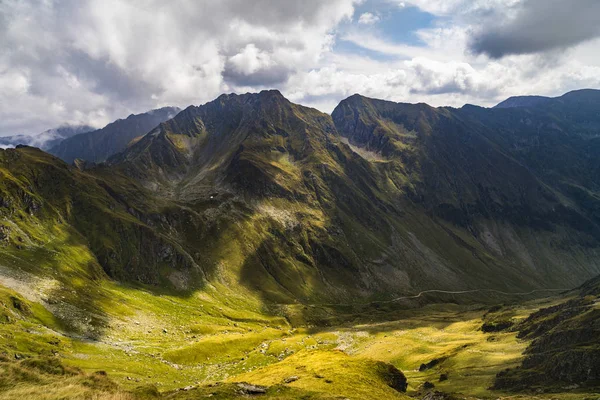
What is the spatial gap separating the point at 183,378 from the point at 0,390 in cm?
6542

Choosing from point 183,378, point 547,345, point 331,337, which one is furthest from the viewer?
point 331,337

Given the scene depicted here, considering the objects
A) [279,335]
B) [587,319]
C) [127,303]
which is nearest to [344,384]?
[587,319]

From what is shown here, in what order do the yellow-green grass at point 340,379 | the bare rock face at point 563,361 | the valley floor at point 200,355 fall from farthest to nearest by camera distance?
the bare rock face at point 563,361, the yellow-green grass at point 340,379, the valley floor at point 200,355

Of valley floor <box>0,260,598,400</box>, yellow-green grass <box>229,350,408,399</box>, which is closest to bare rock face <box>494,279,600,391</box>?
valley floor <box>0,260,598,400</box>

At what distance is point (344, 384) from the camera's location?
47906 millimetres

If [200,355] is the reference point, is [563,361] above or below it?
above

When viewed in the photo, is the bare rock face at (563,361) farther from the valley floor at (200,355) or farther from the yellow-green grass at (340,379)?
the yellow-green grass at (340,379)

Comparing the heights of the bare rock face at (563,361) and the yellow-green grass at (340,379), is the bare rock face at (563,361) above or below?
below

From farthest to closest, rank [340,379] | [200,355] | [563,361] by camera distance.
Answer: [200,355] < [563,361] < [340,379]

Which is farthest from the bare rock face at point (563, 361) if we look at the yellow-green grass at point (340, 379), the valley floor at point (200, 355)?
the yellow-green grass at point (340, 379)

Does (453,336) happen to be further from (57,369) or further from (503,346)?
(57,369)

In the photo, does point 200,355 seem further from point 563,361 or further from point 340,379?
point 563,361

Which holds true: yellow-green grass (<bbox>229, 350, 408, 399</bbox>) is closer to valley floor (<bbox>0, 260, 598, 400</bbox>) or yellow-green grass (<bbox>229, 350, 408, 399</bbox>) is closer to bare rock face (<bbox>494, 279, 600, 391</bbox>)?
valley floor (<bbox>0, 260, 598, 400</bbox>)

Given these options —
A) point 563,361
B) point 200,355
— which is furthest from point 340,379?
point 200,355
